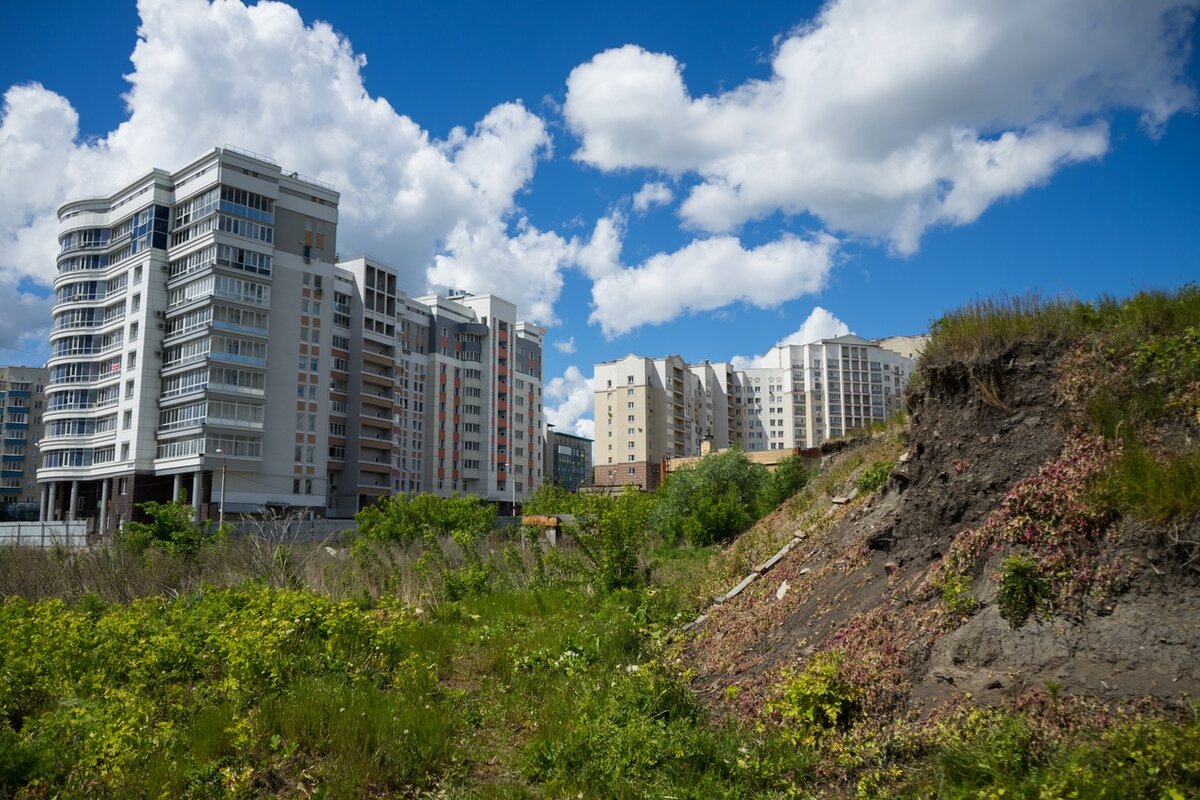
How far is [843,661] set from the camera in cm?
655

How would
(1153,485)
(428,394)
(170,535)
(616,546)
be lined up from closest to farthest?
(1153,485), (616,546), (170,535), (428,394)

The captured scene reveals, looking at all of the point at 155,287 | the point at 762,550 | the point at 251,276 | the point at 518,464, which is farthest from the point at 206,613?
the point at 518,464

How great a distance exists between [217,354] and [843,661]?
53.4m

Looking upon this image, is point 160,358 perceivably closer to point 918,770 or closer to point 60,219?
point 60,219

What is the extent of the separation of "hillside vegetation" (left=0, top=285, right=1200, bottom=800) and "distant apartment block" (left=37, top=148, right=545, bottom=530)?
44.5 m

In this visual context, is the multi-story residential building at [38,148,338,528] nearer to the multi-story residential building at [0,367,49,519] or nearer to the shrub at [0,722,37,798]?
the multi-story residential building at [0,367,49,519]

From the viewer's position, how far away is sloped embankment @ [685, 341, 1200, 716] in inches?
211

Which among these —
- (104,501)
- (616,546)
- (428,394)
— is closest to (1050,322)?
(616,546)

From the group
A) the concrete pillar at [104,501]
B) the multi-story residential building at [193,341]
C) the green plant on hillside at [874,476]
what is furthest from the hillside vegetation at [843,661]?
the concrete pillar at [104,501]

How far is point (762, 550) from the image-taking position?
14031 mm

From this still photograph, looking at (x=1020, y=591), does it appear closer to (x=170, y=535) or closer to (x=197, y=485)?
(x=170, y=535)

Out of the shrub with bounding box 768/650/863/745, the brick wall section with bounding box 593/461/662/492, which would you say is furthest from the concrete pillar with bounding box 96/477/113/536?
the shrub with bounding box 768/650/863/745

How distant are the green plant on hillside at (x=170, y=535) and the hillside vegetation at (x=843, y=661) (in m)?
6.89

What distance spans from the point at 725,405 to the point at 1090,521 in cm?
11317
